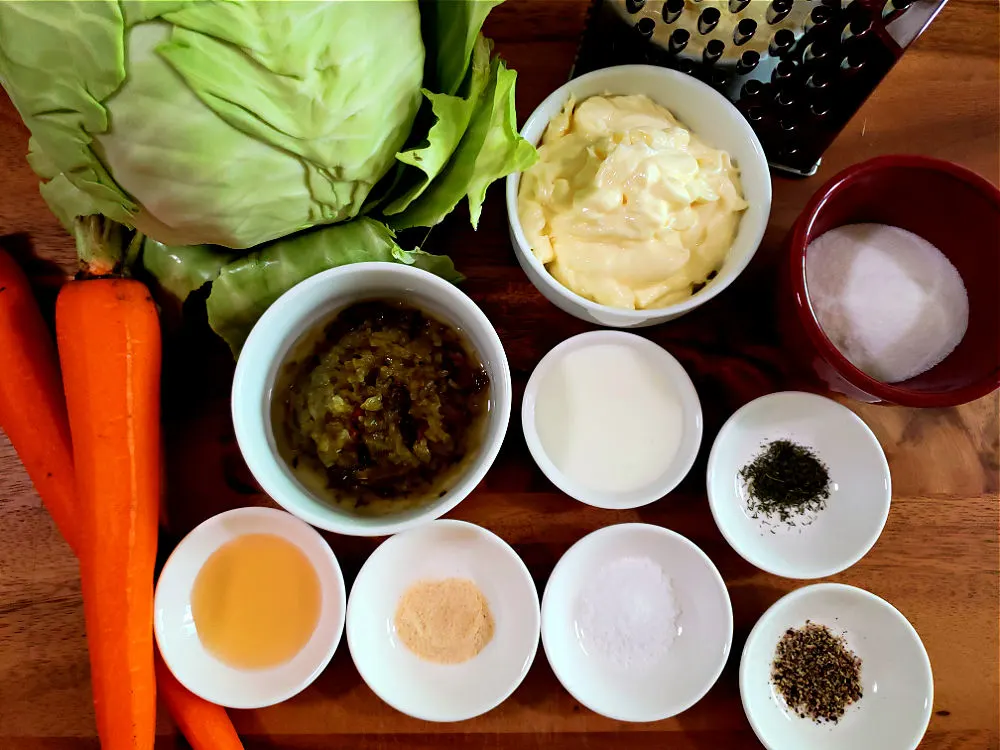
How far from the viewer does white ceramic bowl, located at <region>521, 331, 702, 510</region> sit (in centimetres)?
118

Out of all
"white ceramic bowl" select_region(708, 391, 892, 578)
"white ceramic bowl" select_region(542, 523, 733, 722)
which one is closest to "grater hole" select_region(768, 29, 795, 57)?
"white ceramic bowl" select_region(708, 391, 892, 578)

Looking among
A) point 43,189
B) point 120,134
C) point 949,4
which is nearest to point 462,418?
point 120,134

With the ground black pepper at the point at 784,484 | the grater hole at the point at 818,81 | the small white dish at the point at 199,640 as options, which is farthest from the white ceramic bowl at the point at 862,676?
the grater hole at the point at 818,81

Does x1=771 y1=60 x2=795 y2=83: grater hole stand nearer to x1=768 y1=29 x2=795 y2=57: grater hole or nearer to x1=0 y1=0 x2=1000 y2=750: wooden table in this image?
x1=768 y1=29 x2=795 y2=57: grater hole

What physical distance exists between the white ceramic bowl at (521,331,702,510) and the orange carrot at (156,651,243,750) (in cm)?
61

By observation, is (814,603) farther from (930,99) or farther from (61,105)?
(61,105)

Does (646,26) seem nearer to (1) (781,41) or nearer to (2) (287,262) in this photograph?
(1) (781,41)

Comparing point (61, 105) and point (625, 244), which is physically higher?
point (61, 105)

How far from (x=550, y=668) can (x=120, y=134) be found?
96 centimetres

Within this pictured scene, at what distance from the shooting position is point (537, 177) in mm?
1144

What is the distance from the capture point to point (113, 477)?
108cm

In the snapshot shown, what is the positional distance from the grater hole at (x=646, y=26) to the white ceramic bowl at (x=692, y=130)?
0.07 m

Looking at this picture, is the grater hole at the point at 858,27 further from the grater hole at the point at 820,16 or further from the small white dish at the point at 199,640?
the small white dish at the point at 199,640

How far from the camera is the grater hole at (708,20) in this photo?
1.02m
